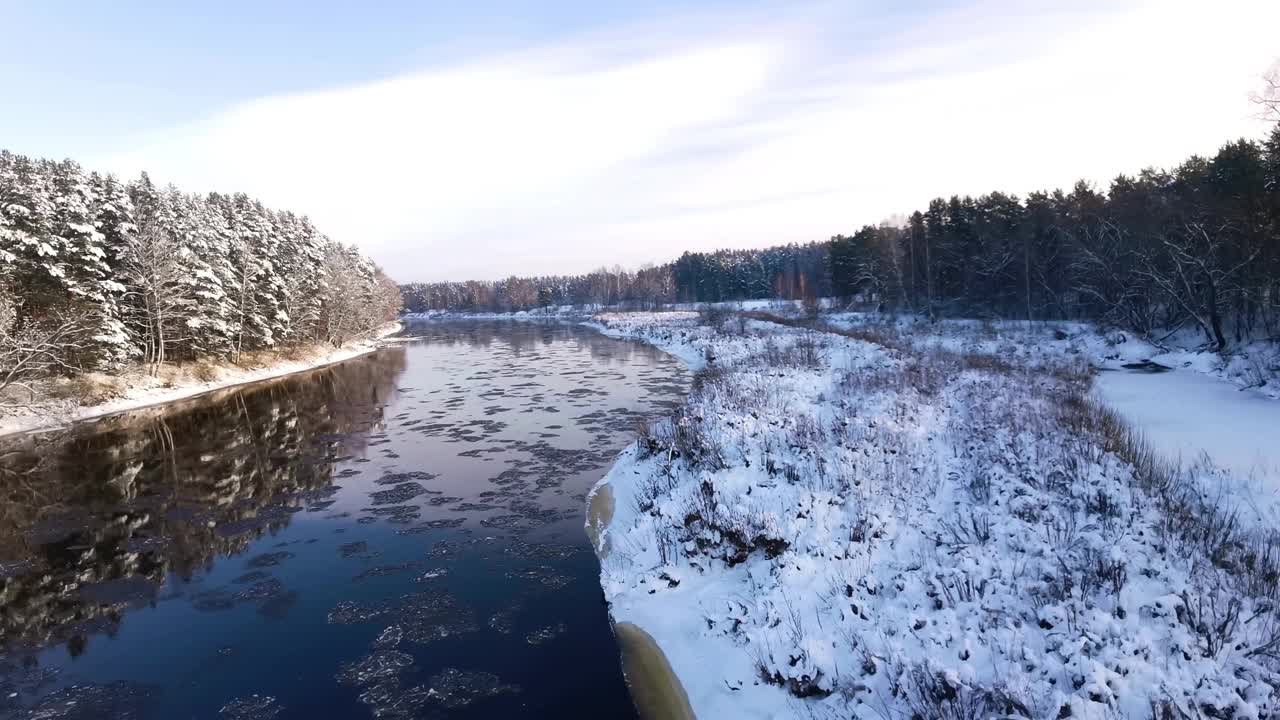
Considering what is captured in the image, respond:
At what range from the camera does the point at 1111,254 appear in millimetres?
35781

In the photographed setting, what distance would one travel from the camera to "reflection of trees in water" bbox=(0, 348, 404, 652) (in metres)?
10.5

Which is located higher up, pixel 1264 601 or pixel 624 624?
pixel 1264 601

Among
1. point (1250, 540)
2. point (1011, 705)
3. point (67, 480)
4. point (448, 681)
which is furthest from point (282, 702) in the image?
point (67, 480)

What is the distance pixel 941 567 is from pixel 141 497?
19.9m

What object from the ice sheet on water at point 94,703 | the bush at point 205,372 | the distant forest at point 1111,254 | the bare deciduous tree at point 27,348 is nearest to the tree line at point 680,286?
the distant forest at point 1111,254

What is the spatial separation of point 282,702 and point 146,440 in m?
21.1

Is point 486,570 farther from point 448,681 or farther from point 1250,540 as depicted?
point 1250,540

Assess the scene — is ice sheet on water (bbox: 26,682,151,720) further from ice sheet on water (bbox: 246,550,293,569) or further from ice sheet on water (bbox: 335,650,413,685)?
ice sheet on water (bbox: 246,550,293,569)

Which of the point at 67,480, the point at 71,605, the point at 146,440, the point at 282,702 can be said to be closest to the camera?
the point at 282,702

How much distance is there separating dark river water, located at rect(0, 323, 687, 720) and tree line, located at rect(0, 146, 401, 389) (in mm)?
6369

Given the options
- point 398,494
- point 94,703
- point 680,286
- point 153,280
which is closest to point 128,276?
point 153,280

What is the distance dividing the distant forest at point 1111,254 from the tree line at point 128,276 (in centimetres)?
5152

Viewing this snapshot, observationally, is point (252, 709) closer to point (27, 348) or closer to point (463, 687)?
point (463, 687)

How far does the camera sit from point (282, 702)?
7383mm
